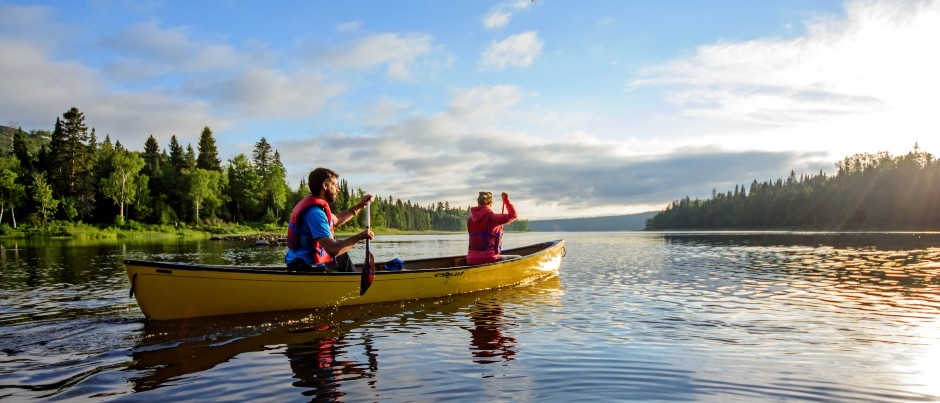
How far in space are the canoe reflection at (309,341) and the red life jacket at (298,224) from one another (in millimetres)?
1299

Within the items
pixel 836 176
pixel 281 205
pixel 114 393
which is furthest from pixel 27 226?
pixel 836 176

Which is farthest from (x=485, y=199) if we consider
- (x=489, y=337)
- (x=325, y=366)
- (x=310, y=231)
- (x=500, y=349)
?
(x=325, y=366)

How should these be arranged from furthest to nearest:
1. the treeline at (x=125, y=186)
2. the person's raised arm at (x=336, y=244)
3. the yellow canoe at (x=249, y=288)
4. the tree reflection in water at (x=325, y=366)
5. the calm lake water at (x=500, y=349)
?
the treeline at (x=125, y=186)
the person's raised arm at (x=336, y=244)
the yellow canoe at (x=249, y=288)
the tree reflection in water at (x=325, y=366)
the calm lake water at (x=500, y=349)

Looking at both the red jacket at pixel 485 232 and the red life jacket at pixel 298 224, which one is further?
the red jacket at pixel 485 232

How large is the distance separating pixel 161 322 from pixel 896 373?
39.4 ft

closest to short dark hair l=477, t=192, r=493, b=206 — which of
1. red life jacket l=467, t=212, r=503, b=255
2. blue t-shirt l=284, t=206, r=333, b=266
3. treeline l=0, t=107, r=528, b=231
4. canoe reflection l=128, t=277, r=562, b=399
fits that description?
red life jacket l=467, t=212, r=503, b=255

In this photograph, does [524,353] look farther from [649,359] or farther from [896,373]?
[896,373]

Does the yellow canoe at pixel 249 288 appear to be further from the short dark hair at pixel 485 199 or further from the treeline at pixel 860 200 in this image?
the treeline at pixel 860 200

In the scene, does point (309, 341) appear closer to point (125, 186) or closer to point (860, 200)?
point (125, 186)

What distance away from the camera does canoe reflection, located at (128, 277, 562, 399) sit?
7.29 m

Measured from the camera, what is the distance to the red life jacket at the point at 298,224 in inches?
419

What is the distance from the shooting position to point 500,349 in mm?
8680

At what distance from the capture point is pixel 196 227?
82750 millimetres

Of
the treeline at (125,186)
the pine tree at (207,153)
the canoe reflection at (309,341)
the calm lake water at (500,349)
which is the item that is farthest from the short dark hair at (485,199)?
the pine tree at (207,153)
